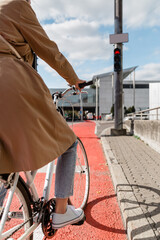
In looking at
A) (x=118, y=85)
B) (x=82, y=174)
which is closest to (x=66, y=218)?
(x=82, y=174)

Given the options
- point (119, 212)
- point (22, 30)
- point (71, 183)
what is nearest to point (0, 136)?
point (22, 30)

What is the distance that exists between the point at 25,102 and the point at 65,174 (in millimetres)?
799

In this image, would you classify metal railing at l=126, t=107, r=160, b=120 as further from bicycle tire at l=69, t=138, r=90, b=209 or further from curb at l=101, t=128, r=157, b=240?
bicycle tire at l=69, t=138, r=90, b=209

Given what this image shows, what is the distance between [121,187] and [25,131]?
7.58ft

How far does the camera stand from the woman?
4.06 ft

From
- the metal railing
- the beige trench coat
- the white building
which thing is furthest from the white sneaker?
the white building

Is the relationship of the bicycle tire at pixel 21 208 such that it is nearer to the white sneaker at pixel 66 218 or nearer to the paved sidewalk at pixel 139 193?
the white sneaker at pixel 66 218

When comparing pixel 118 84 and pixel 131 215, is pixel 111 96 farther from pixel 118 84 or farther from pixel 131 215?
pixel 131 215

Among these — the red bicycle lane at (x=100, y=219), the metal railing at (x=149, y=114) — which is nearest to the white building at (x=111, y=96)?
the metal railing at (x=149, y=114)

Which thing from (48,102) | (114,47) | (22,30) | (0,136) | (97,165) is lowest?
(97,165)

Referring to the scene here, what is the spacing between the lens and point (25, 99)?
130 centimetres

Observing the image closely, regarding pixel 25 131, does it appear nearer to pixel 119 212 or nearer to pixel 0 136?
pixel 0 136

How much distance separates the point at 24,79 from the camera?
132cm

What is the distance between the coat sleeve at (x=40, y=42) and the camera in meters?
1.43
